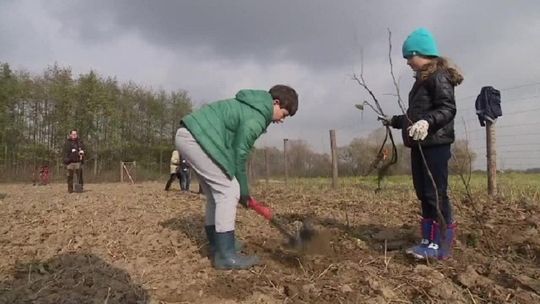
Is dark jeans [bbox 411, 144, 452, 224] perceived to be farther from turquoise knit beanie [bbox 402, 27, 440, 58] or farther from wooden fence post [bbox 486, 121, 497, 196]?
wooden fence post [bbox 486, 121, 497, 196]

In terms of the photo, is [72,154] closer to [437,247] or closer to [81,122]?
[437,247]

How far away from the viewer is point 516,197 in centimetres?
708

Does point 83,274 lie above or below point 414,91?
below

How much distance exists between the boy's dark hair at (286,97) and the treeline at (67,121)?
28499 millimetres

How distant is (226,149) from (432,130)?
60.2 inches

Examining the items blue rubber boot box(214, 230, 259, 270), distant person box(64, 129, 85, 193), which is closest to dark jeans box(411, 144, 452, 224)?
blue rubber boot box(214, 230, 259, 270)

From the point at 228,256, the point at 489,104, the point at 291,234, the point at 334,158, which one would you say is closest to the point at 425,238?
the point at 291,234

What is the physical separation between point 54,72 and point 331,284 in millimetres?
35675

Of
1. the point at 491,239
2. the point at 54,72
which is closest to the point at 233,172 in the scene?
the point at 491,239

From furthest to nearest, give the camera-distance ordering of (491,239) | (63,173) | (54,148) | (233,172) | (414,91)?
(54,148), (63,173), (491,239), (414,91), (233,172)

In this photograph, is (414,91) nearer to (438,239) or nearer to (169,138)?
(438,239)

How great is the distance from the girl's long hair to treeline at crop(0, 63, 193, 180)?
1148 inches

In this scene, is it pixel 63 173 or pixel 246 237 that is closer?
pixel 246 237

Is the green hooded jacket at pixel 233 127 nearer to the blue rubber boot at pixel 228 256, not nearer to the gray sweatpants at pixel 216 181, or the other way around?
the gray sweatpants at pixel 216 181
